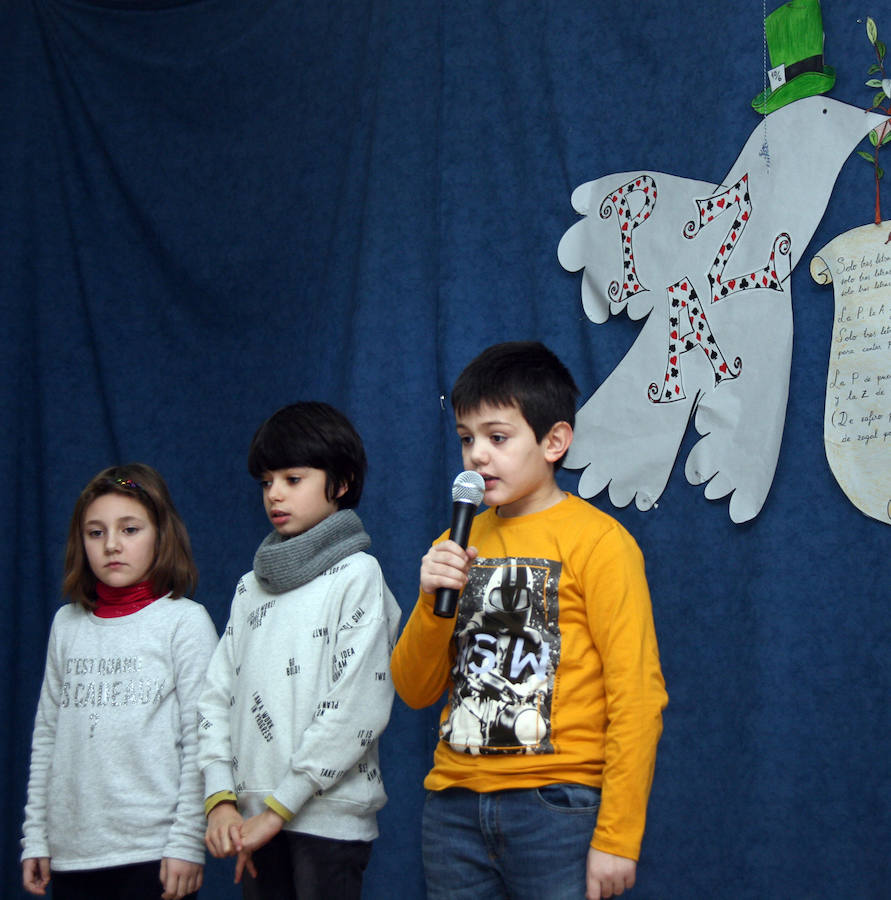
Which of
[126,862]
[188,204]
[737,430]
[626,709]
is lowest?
[126,862]

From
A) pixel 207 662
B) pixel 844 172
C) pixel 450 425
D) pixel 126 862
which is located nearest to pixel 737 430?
pixel 844 172

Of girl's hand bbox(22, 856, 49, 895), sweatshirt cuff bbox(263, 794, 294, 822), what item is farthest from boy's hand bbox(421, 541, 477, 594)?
girl's hand bbox(22, 856, 49, 895)

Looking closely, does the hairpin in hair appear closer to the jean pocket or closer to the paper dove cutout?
the paper dove cutout

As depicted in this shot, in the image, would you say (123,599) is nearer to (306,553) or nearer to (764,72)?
(306,553)

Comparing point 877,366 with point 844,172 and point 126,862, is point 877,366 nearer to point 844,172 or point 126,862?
point 844,172

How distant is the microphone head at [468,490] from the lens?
1.50 meters

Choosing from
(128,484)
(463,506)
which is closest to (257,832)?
(463,506)

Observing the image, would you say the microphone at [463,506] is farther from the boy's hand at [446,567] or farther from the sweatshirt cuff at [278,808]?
the sweatshirt cuff at [278,808]

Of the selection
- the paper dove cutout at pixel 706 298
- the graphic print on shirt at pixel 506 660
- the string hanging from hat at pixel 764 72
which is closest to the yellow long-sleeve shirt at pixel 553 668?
the graphic print on shirt at pixel 506 660

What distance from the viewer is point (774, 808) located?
2090mm

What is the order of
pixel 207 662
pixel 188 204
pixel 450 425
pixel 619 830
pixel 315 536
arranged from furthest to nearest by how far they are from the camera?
pixel 188 204, pixel 450 425, pixel 207 662, pixel 315 536, pixel 619 830

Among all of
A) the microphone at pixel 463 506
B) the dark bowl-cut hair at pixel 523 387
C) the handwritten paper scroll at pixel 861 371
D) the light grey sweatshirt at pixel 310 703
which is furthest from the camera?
the handwritten paper scroll at pixel 861 371

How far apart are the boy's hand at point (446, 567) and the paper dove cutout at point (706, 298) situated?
91 centimetres

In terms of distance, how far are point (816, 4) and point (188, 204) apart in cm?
177
